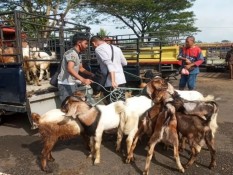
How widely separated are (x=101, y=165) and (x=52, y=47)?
492 cm

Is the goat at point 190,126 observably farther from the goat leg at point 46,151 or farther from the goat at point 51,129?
the goat leg at point 46,151

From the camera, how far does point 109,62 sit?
5160 mm

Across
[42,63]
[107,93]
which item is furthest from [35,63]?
[107,93]

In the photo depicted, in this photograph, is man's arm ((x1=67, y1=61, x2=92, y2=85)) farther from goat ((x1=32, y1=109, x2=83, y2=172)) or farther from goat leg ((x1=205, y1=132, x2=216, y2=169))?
goat leg ((x1=205, y1=132, x2=216, y2=169))

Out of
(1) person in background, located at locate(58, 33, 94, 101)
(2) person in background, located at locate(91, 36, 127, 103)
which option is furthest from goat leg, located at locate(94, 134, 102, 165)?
(2) person in background, located at locate(91, 36, 127, 103)

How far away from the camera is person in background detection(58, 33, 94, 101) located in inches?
189

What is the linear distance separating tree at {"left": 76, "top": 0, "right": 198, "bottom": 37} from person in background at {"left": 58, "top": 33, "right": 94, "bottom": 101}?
2049 cm

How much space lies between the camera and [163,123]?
13.1ft

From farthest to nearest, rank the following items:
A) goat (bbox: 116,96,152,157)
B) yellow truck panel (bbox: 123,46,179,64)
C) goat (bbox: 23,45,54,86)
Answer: yellow truck panel (bbox: 123,46,179,64)
goat (bbox: 23,45,54,86)
goat (bbox: 116,96,152,157)

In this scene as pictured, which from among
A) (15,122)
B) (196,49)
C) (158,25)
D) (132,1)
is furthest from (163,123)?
(158,25)

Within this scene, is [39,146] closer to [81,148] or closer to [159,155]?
[81,148]

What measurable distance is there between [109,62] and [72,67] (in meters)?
0.71

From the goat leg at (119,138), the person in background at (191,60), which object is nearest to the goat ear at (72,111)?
the goat leg at (119,138)

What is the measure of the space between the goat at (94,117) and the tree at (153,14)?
21.5 metres
